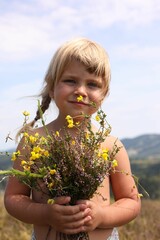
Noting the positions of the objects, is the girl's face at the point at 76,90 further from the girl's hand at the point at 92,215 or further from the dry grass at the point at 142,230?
the dry grass at the point at 142,230

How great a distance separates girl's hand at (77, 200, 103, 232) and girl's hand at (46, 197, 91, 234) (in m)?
0.01

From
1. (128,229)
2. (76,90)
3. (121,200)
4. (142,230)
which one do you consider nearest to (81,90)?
(76,90)

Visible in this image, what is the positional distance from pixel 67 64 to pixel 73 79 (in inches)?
4.6

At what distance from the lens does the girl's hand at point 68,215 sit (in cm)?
252

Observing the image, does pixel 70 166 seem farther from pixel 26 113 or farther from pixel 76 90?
pixel 76 90

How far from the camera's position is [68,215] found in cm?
253

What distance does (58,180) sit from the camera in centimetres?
245

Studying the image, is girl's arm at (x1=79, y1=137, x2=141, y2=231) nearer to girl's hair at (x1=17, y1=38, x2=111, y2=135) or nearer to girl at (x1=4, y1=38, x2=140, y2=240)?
girl at (x1=4, y1=38, x2=140, y2=240)

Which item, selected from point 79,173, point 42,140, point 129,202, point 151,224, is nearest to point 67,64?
point 42,140

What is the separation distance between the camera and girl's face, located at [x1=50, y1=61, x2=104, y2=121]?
9.66 feet

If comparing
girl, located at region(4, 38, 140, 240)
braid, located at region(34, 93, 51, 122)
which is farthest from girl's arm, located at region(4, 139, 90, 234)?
braid, located at region(34, 93, 51, 122)

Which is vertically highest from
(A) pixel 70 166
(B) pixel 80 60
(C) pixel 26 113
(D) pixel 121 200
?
(B) pixel 80 60

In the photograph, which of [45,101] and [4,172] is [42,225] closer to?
[4,172]

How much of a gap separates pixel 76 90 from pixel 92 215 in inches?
33.8
